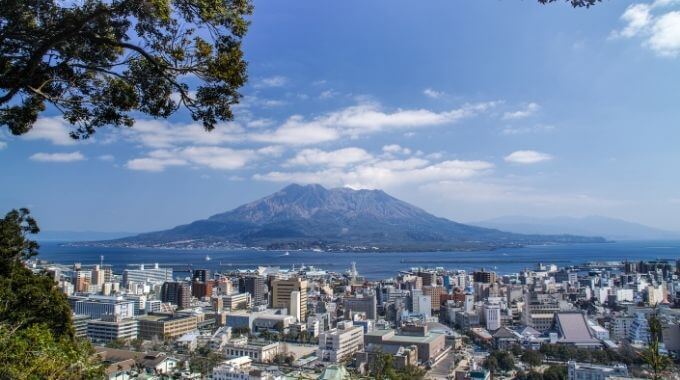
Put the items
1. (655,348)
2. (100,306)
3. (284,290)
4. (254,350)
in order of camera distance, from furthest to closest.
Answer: (284,290) < (100,306) < (254,350) < (655,348)

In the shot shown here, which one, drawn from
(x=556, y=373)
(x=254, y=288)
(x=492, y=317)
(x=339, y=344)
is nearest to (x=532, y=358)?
(x=556, y=373)

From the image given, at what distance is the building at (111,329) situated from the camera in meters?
15.3

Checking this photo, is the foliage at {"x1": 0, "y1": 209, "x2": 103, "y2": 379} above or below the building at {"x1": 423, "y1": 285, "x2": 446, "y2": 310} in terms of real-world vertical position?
above

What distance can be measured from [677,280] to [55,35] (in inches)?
1206

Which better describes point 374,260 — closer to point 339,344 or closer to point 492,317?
point 492,317

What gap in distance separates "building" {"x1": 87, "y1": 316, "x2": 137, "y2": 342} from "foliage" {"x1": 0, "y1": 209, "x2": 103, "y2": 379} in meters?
11.5

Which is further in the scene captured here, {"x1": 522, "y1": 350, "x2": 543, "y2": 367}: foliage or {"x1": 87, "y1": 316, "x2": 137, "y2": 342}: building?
{"x1": 87, "y1": 316, "x2": 137, "y2": 342}: building

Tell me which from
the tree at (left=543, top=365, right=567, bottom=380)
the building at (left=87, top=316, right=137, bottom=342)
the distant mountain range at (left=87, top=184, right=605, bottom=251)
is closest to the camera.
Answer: the tree at (left=543, top=365, right=567, bottom=380)

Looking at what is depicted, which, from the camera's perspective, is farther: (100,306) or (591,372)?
(100,306)

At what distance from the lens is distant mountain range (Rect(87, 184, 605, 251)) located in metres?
82.8

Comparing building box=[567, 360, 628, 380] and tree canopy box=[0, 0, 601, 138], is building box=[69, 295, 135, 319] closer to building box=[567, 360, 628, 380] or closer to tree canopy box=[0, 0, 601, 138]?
building box=[567, 360, 628, 380]

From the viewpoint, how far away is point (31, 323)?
373cm

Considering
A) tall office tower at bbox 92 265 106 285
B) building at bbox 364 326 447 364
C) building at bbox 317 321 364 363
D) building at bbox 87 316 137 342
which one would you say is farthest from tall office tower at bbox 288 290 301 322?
tall office tower at bbox 92 265 106 285

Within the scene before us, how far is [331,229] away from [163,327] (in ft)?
273
